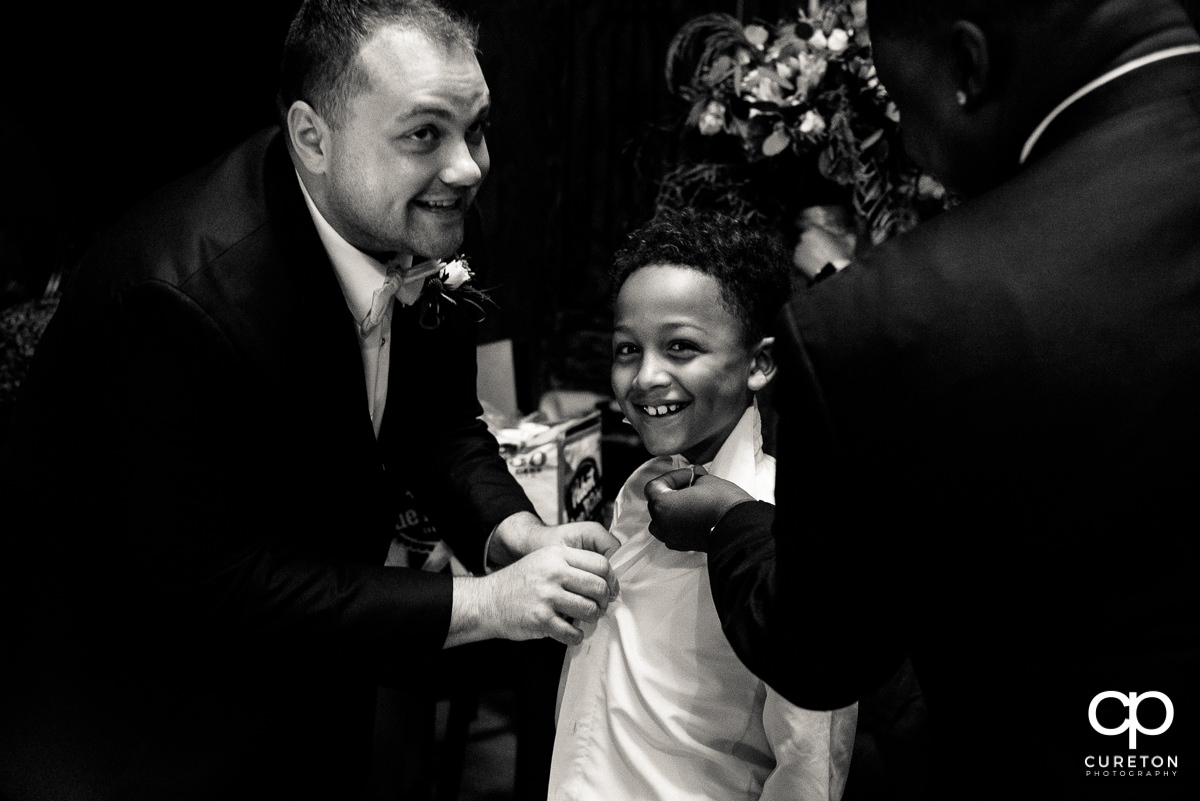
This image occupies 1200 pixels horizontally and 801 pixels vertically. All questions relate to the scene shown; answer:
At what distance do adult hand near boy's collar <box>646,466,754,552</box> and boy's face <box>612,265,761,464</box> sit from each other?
0.22 metres

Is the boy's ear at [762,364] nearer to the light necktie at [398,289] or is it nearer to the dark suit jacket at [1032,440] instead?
the light necktie at [398,289]

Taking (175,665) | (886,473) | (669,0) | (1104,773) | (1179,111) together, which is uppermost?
(669,0)

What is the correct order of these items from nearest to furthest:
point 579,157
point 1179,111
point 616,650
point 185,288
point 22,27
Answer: point 1179,111, point 185,288, point 616,650, point 22,27, point 579,157

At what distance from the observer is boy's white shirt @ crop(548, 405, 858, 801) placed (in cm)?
148

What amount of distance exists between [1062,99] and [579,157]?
3039 mm

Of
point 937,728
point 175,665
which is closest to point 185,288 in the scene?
point 175,665

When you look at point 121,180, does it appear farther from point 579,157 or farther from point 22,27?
point 579,157

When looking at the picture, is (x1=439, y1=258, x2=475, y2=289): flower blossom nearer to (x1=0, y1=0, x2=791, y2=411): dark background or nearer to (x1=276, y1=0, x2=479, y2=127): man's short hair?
(x1=276, y1=0, x2=479, y2=127): man's short hair

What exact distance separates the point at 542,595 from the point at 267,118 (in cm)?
272

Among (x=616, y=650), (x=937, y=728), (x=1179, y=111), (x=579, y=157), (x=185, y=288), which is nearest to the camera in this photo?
(x=1179, y=111)

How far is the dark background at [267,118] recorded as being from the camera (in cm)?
368

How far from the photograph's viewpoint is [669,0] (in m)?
3.77

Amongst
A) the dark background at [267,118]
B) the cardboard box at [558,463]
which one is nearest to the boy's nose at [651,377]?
the cardboard box at [558,463]

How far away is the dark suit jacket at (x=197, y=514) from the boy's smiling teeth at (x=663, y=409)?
404 millimetres
